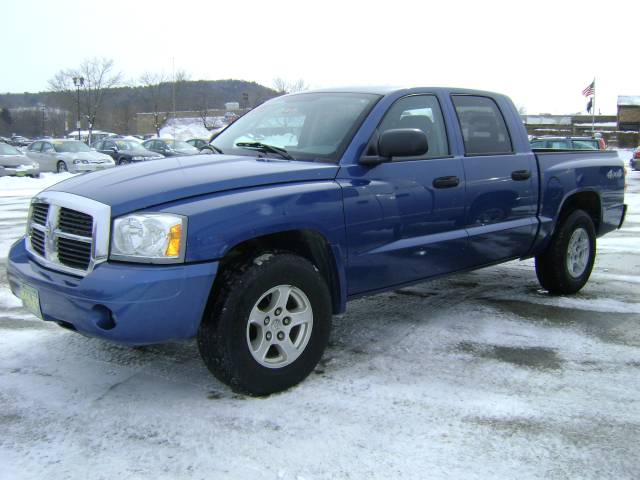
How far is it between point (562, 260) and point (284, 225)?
124 inches

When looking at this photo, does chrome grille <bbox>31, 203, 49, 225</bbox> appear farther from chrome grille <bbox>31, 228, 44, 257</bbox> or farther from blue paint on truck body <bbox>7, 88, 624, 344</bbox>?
blue paint on truck body <bbox>7, 88, 624, 344</bbox>

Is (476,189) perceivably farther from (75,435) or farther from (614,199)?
(75,435)

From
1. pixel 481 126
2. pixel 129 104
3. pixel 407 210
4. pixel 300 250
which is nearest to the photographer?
pixel 300 250

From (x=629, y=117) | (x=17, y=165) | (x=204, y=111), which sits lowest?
(x=17, y=165)

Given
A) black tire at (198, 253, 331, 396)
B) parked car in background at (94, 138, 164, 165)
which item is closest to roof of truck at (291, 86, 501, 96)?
black tire at (198, 253, 331, 396)

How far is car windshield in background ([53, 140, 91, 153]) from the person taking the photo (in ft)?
80.5

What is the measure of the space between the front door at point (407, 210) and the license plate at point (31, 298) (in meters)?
1.73

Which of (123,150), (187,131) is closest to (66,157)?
(123,150)

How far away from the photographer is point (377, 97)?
416cm

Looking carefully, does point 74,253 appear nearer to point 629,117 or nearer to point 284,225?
point 284,225

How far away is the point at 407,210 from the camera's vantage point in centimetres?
400

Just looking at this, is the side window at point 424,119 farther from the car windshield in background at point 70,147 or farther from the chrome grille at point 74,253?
the car windshield in background at point 70,147

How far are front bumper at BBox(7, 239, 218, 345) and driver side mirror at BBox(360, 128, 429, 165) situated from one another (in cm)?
133

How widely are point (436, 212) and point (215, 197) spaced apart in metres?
1.67
